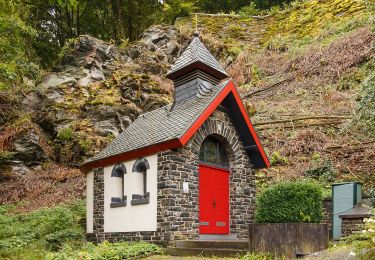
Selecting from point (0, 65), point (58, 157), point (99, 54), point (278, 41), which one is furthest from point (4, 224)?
point (278, 41)

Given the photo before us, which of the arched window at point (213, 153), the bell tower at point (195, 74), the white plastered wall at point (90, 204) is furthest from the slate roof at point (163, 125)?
the arched window at point (213, 153)

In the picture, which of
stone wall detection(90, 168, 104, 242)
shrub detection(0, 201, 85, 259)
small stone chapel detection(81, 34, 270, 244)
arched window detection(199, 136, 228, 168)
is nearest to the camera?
shrub detection(0, 201, 85, 259)

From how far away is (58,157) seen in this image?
21.0 metres

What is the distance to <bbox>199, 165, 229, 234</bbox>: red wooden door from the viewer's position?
1217 centimetres

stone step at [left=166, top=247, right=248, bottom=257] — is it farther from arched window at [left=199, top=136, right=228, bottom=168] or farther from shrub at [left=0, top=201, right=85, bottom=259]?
shrub at [left=0, top=201, right=85, bottom=259]

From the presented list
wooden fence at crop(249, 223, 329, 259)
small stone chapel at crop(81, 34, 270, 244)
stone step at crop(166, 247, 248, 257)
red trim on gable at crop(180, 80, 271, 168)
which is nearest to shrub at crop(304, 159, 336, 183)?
red trim on gable at crop(180, 80, 271, 168)

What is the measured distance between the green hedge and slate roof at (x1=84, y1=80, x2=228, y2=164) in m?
2.99

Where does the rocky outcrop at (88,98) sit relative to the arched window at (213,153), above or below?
above

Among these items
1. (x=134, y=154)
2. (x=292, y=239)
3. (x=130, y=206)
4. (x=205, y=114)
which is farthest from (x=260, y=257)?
(x=134, y=154)

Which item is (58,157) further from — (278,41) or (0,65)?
(278,41)

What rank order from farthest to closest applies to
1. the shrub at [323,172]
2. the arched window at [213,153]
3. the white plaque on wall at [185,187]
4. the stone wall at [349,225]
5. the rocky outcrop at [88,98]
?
the rocky outcrop at [88,98], the shrub at [323,172], the arched window at [213,153], the white plaque on wall at [185,187], the stone wall at [349,225]

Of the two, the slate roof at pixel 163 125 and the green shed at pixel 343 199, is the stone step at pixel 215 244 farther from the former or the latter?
the green shed at pixel 343 199

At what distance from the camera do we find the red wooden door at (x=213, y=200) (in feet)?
39.9

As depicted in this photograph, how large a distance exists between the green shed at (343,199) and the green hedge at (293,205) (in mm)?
3021
